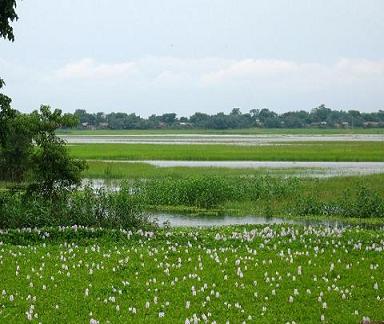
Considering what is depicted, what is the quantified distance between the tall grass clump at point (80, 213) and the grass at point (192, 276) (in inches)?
76.3

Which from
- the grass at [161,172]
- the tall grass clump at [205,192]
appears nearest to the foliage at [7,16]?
the tall grass clump at [205,192]

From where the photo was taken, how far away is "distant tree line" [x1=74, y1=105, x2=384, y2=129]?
17900 centimetres

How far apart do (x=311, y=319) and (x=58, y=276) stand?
5.57 meters

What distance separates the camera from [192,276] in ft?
40.7

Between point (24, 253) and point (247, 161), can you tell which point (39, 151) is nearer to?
point (24, 253)

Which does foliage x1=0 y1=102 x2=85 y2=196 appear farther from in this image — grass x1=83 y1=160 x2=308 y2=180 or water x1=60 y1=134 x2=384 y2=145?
water x1=60 y1=134 x2=384 y2=145

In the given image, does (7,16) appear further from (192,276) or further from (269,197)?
(269,197)

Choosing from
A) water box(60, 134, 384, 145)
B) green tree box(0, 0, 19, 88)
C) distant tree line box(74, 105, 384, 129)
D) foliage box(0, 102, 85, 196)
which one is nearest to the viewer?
green tree box(0, 0, 19, 88)

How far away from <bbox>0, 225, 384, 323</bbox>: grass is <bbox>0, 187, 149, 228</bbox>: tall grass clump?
1.94m

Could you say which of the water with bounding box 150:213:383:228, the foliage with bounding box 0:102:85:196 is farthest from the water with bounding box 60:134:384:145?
the foliage with bounding box 0:102:85:196

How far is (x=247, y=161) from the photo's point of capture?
5631cm

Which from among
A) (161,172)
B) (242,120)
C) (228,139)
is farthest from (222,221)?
(242,120)

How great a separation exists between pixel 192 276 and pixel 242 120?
566 ft

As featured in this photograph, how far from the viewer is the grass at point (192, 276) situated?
33.8 ft
